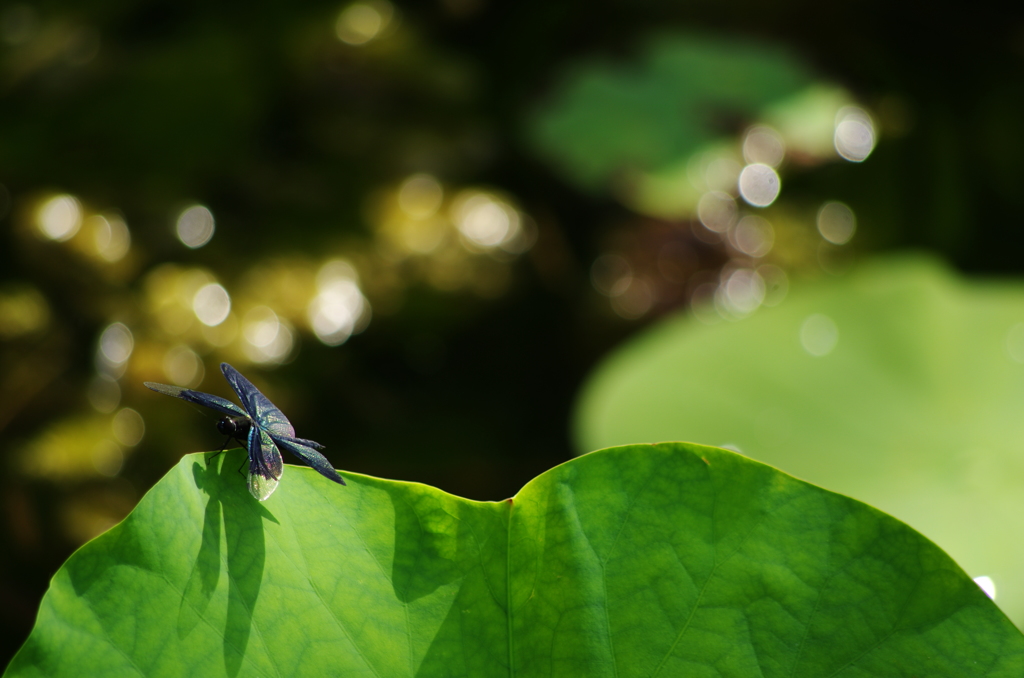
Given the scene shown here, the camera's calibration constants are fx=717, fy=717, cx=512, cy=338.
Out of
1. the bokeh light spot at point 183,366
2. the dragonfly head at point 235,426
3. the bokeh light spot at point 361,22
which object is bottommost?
the bokeh light spot at point 183,366

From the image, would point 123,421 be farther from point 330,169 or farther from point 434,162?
point 434,162

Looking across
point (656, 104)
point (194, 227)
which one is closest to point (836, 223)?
point (656, 104)

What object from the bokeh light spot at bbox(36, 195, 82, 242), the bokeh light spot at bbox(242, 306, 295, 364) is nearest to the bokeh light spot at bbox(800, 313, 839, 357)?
the bokeh light spot at bbox(242, 306, 295, 364)

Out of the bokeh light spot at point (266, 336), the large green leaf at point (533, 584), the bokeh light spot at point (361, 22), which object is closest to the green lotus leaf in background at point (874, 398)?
the large green leaf at point (533, 584)

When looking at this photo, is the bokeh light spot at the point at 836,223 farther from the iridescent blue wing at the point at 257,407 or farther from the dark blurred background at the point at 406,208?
the iridescent blue wing at the point at 257,407

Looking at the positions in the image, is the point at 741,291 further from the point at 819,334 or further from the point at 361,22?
the point at 361,22

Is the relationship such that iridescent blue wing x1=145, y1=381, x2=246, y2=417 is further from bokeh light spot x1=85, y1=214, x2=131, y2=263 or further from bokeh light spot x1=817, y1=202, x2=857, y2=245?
bokeh light spot x1=817, y1=202, x2=857, y2=245
